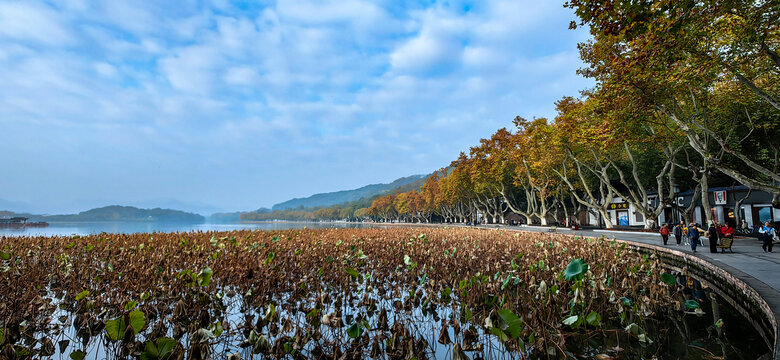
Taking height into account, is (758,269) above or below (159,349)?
below

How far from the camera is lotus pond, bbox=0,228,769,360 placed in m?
4.40

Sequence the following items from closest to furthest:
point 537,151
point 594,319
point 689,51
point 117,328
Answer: point 117,328
point 594,319
point 689,51
point 537,151

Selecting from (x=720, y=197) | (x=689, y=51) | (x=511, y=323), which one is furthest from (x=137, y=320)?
(x=720, y=197)

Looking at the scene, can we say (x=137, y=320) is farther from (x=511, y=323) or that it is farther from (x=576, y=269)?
(x=576, y=269)

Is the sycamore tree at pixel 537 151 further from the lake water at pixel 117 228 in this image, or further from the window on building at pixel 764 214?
the lake water at pixel 117 228

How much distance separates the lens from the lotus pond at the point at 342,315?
440 centimetres

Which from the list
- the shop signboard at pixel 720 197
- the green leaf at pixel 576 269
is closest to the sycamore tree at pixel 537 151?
the shop signboard at pixel 720 197

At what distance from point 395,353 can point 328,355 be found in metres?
0.83

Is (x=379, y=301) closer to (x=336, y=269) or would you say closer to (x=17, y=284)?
(x=336, y=269)

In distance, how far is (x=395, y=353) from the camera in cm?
443

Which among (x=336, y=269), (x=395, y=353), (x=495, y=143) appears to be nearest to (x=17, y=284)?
(x=336, y=269)

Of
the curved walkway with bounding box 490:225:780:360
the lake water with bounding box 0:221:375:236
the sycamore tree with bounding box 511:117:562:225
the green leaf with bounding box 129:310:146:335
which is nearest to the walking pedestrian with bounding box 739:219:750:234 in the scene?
the curved walkway with bounding box 490:225:780:360

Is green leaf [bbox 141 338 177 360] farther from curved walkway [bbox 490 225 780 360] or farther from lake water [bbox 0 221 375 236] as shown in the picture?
lake water [bbox 0 221 375 236]

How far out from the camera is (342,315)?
634cm
